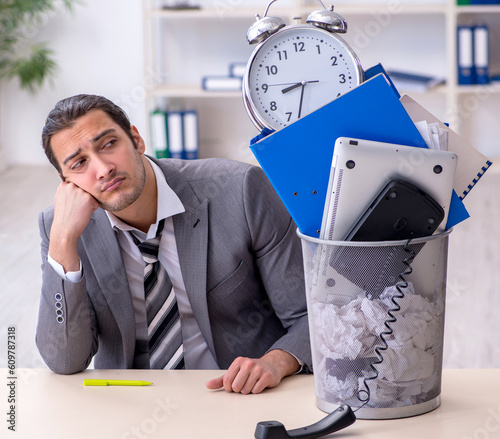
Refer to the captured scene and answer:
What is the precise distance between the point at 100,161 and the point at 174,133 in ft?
12.1

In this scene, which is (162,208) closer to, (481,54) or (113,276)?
(113,276)

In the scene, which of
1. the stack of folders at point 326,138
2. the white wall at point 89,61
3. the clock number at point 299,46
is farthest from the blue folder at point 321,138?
the white wall at point 89,61

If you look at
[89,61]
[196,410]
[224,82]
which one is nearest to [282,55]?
[196,410]

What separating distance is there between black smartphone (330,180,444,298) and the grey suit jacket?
43cm

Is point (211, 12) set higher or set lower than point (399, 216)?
higher

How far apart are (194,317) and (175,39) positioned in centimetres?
409

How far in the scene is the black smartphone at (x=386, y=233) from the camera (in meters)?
1.01

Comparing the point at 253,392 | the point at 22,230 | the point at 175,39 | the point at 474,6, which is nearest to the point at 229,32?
the point at 175,39

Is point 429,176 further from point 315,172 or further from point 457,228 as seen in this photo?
point 457,228

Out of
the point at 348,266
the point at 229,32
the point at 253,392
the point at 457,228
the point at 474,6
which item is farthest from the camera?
the point at 229,32

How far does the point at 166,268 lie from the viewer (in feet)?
5.10

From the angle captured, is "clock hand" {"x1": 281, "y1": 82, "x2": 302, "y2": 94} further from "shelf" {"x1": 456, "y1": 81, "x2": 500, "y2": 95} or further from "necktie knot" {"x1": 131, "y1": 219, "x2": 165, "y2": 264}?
"shelf" {"x1": 456, "y1": 81, "x2": 500, "y2": 95}

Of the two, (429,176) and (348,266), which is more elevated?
(429,176)

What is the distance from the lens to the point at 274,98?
1265mm
